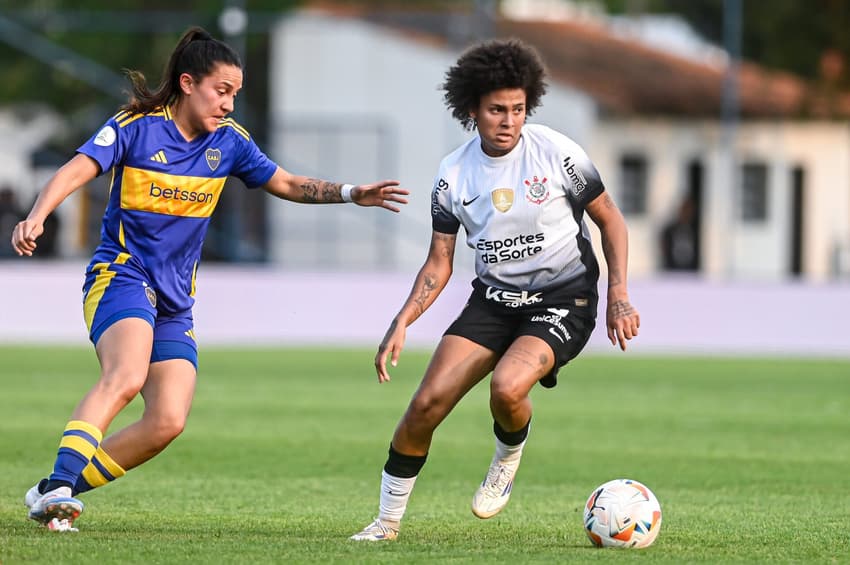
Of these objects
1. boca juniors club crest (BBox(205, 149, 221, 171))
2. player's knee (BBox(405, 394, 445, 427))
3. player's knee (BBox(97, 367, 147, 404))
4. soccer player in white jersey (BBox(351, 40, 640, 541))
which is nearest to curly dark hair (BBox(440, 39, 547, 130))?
soccer player in white jersey (BBox(351, 40, 640, 541))

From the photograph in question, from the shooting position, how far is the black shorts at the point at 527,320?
299 inches

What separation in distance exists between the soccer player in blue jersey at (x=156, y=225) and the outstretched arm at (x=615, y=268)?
96 centimetres

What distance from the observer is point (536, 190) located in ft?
24.7

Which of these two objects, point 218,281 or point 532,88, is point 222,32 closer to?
point 218,281

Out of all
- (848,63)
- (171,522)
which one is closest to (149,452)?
(171,522)

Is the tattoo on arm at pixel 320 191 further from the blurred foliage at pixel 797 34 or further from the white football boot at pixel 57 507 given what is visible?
the blurred foliage at pixel 797 34

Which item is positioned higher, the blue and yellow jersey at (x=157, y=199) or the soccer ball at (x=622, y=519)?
the blue and yellow jersey at (x=157, y=199)

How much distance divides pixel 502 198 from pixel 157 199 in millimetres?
1603

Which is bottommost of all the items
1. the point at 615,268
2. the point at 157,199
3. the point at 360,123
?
the point at 615,268

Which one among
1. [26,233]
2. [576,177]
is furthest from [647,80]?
[26,233]

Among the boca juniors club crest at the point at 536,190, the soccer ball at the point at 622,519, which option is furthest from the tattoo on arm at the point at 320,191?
the soccer ball at the point at 622,519

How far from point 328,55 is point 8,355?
14117mm

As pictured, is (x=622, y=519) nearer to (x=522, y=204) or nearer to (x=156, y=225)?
(x=522, y=204)

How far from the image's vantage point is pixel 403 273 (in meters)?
22.8
